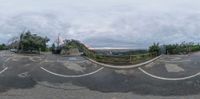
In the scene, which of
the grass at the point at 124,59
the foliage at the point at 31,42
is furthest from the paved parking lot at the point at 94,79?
the foliage at the point at 31,42

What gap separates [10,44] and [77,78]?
10.9ft

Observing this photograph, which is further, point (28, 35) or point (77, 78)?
point (28, 35)

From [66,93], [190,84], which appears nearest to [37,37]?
[66,93]

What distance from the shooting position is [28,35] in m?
9.94

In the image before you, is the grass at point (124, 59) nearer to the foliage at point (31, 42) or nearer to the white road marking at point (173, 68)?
the white road marking at point (173, 68)

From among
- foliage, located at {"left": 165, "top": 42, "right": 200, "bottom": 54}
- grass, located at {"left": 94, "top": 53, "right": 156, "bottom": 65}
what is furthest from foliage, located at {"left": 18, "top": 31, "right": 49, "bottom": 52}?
foliage, located at {"left": 165, "top": 42, "right": 200, "bottom": 54}

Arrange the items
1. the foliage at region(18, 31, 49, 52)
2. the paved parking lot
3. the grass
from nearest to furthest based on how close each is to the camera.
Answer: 1. the paved parking lot
2. the grass
3. the foliage at region(18, 31, 49, 52)

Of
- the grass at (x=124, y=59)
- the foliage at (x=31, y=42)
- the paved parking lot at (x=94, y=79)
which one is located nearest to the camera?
the paved parking lot at (x=94, y=79)

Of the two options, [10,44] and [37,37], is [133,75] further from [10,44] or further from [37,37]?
[10,44]

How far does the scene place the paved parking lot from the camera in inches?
304

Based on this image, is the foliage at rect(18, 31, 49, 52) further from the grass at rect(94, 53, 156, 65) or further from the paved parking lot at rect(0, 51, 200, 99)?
the grass at rect(94, 53, 156, 65)

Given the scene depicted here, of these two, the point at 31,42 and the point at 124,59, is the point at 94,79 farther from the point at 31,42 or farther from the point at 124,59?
the point at 31,42

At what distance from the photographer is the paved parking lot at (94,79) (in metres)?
7.73

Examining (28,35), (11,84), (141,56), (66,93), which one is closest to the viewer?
(66,93)
